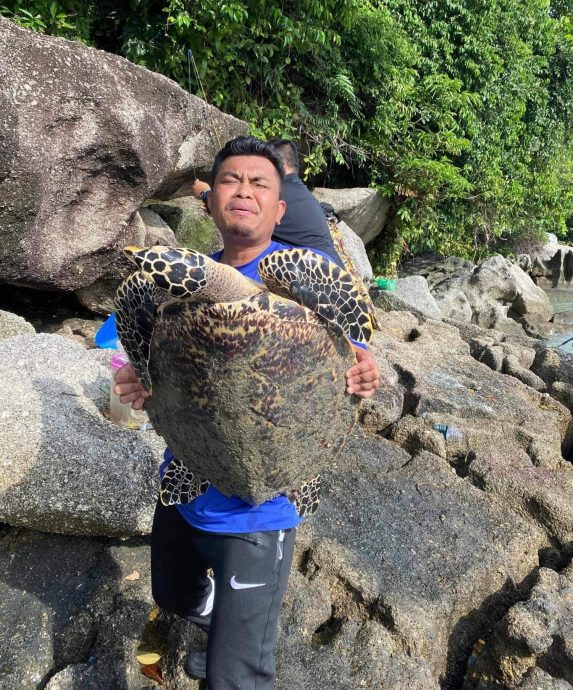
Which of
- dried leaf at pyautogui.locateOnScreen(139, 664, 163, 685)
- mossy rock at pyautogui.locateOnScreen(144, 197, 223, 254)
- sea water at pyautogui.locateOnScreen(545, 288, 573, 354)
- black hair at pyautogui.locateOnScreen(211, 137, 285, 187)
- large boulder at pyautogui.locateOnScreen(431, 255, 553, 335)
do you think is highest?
black hair at pyautogui.locateOnScreen(211, 137, 285, 187)

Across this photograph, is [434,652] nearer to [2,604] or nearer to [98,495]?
[98,495]

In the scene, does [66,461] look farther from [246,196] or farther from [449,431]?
[449,431]

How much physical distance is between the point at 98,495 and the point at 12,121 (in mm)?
2545

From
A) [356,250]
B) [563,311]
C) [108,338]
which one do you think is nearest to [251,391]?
[108,338]

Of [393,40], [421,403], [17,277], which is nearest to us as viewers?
[17,277]

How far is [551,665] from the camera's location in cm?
A: 206

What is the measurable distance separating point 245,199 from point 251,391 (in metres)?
0.58

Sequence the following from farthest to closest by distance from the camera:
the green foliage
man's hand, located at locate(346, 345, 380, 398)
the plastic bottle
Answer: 1. the green foliage
2. the plastic bottle
3. man's hand, located at locate(346, 345, 380, 398)

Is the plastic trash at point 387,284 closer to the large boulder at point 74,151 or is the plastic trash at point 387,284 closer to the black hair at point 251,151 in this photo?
the large boulder at point 74,151

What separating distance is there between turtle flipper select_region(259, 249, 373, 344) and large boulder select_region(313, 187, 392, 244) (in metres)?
7.86

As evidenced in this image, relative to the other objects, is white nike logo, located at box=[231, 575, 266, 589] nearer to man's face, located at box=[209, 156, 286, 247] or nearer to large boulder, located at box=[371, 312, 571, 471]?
man's face, located at box=[209, 156, 286, 247]

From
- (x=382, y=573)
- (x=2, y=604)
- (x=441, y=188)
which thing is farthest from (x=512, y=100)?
(x=2, y=604)

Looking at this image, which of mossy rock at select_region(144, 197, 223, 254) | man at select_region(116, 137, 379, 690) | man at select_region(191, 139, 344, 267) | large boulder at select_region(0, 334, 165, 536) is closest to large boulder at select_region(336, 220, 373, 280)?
mossy rock at select_region(144, 197, 223, 254)

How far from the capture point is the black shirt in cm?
300
